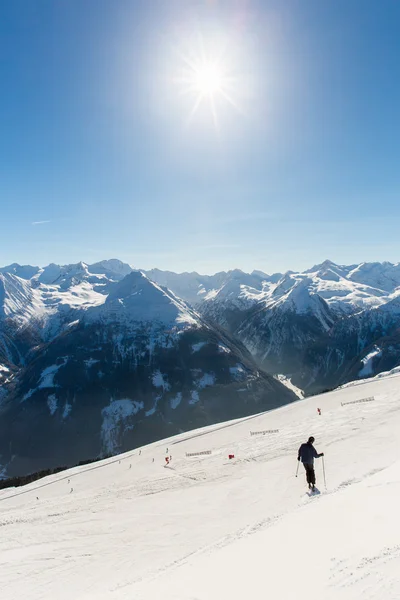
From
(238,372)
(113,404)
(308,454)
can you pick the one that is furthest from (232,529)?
(238,372)

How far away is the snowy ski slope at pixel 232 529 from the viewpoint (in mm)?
7023

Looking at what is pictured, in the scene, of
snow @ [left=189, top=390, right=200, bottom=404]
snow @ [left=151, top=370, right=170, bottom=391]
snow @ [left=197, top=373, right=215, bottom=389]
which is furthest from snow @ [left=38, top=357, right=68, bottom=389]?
snow @ [left=197, top=373, right=215, bottom=389]

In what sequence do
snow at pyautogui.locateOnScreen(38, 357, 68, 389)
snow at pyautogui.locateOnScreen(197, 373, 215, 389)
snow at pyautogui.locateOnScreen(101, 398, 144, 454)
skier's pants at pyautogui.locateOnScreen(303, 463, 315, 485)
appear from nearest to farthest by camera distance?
1. skier's pants at pyautogui.locateOnScreen(303, 463, 315, 485)
2. snow at pyautogui.locateOnScreen(101, 398, 144, 454)
3. snow at pyautogui.locateOnScreen(197, 373, 215, 389)
4. snow at pyautogui.locateOnScreen(38, 357, 68, 389)

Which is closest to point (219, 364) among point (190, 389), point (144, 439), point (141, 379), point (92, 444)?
point (190, 389)

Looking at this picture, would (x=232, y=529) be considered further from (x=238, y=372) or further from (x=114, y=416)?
(x=238, y=372)

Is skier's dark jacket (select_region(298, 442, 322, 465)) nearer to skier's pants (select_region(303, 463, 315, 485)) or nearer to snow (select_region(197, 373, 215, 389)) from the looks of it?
skier's pants (select_region(303, 463, 315, 485))

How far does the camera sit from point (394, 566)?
6.18 meters

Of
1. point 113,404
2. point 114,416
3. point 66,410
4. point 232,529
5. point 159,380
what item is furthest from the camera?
point 159,380

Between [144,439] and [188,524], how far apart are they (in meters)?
148

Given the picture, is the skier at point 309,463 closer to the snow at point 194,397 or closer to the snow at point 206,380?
the snow at point 194,397

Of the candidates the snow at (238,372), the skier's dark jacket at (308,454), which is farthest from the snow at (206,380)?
the skier's dark jacket at (308,454)

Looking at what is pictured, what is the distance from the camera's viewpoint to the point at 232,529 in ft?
40.5

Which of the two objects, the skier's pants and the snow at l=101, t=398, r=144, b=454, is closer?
the skier's pants

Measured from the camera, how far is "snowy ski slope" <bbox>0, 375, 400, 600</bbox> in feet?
23.0
